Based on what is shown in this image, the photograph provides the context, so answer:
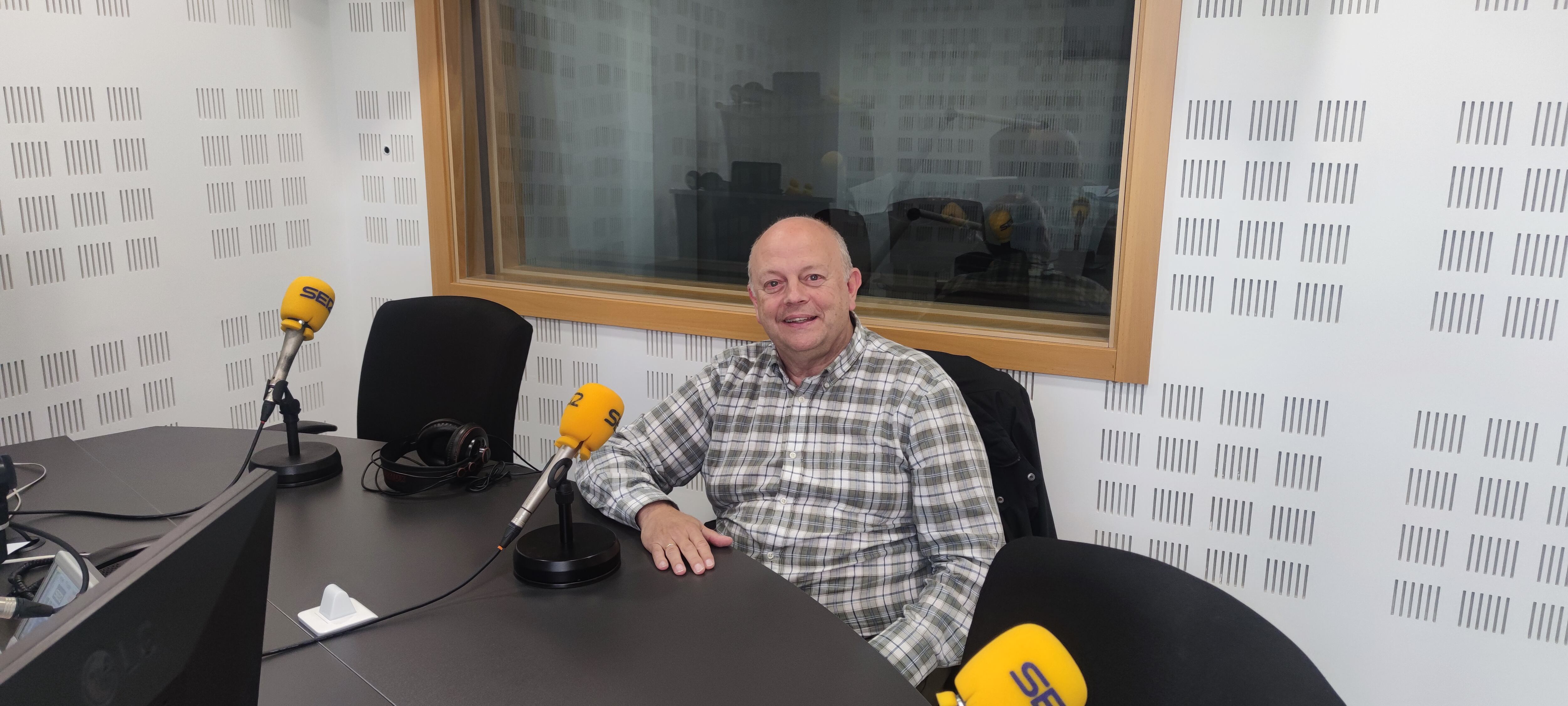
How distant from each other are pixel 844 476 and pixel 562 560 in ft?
2.08

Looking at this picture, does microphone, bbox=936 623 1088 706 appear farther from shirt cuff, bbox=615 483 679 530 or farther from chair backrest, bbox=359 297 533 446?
chair backrest, bbox=359 297 533 446

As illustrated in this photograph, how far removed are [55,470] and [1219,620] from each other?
2033 millimetres

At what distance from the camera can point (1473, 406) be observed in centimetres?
219

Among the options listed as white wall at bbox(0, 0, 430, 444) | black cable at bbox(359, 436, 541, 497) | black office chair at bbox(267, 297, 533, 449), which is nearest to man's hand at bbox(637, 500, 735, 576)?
black cable at bbox(359, 436, 541, 497)

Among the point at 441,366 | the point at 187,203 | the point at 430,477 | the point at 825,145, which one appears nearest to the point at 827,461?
the point at 430,477

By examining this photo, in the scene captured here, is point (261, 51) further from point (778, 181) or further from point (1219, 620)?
point (1219, 620)

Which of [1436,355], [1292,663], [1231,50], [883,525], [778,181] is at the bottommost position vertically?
[883,525]

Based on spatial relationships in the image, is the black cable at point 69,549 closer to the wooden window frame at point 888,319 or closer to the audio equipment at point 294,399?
the audio equipment at point 294,399

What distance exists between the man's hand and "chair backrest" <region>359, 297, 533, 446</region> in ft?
2.62

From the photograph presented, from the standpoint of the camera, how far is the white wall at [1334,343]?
6.89ft

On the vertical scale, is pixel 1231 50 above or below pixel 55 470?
above

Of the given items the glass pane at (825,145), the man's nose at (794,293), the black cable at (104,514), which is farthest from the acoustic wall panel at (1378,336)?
the black cable at (104,514)

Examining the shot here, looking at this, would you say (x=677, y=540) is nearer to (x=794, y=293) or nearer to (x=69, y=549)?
(x=794, y=293)

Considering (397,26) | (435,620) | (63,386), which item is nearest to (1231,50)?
(435,620)
